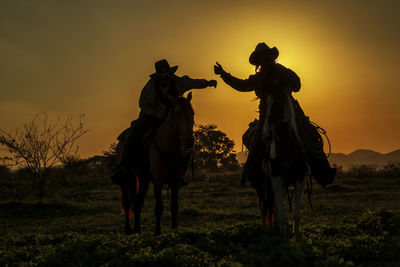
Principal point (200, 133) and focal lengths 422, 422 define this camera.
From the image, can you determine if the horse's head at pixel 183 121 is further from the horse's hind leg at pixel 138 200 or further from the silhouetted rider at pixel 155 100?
the horse's hind leg at pixel 138 200

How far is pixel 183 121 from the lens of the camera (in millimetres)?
7977

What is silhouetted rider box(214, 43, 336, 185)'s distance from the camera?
270 inches

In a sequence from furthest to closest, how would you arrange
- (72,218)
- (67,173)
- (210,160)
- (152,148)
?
(210,160), (67,173), (72,218), (152,148)

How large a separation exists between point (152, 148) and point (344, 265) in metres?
4.62

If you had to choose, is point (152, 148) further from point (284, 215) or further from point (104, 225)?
point (104, 225)

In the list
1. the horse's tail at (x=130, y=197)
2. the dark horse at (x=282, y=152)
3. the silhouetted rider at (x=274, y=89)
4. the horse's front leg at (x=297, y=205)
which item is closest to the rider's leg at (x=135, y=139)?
the horse's tail at (x=130, y=197)

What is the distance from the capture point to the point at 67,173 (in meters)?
24.6

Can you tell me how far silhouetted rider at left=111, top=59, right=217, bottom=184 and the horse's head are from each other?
36cm

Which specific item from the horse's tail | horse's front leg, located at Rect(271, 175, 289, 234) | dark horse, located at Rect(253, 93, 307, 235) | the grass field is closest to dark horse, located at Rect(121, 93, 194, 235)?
the grass field

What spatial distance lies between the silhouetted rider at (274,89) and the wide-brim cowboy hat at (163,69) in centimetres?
140

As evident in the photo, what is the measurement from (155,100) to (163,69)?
0.70m

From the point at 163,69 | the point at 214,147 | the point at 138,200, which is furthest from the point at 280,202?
the point at 214,147

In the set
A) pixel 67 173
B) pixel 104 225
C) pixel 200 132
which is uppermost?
pixel 200 132

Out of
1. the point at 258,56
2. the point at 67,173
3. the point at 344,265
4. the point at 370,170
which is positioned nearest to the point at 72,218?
Result: the point at 258,56
